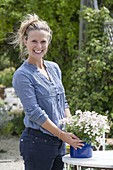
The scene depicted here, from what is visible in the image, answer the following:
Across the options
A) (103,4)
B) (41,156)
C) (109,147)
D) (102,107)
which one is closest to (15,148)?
(102,107)

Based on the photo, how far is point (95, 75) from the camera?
7.77 m

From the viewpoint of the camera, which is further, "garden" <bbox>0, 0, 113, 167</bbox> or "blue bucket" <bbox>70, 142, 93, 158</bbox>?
"garden" <bbox>0, 0, 113, 167</bbox>

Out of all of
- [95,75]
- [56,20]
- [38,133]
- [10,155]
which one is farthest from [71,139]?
[56,20]

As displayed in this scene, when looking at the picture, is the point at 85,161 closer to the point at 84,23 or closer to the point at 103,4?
the point at 84,23

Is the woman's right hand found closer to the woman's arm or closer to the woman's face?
the woman's arm

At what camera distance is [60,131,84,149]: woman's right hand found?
143 inches

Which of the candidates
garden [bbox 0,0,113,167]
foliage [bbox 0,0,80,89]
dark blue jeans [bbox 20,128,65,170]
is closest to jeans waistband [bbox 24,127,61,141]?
dark blue jeans [bbox 20,128,65,170]

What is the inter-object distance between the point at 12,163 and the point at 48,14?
2.57 m

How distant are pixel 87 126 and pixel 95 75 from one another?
4.13 metres

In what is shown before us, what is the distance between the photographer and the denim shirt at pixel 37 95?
3.64m

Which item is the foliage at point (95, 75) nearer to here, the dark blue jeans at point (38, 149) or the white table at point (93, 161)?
the white table at point (93, 161)

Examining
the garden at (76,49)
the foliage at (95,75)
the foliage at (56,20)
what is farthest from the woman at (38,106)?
the foliage at (56,20)

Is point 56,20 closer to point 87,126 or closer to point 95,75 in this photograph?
point 95,75

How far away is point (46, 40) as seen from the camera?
377 cm
